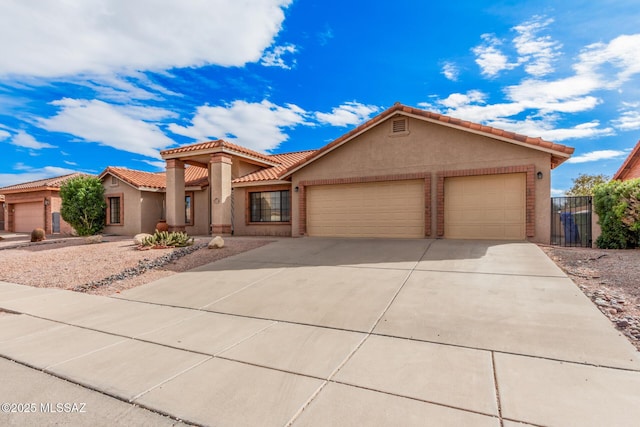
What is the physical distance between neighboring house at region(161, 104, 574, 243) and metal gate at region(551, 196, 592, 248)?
11.0ft

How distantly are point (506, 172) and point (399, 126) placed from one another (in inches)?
163

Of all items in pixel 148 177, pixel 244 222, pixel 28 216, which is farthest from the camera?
pixel 28 216

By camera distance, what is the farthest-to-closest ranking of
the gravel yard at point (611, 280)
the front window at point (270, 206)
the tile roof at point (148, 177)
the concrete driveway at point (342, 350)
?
A: the tile roof at point (148, 177), the front window at point (270, 206), the gravel yard at point (611, 280), the concrete driveway at point (342, 350)

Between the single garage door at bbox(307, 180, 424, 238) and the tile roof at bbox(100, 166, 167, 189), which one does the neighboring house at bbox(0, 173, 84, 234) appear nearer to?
the tile roof at bbox(100, 166, 167, 189)

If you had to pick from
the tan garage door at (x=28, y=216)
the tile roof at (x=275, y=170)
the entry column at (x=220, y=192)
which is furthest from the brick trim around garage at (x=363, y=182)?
the tan garage door at (x=28, y=216)

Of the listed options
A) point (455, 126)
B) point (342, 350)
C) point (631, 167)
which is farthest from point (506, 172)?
point (631, 167)

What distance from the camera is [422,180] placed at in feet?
41.4

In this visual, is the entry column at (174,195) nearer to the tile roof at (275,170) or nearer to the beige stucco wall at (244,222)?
the beige stucco wall at (244,222)

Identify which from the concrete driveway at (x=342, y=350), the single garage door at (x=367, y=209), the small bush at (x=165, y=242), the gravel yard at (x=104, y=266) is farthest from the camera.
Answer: the small bush at (x=165, y=242)

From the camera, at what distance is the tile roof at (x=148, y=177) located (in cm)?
2008

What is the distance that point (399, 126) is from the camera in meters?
13.0

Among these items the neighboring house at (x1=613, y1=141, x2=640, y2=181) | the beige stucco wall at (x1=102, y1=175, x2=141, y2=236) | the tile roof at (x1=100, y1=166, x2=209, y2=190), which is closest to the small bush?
the tile roof at (x1=100, y1=166, x2=209, y2=190)

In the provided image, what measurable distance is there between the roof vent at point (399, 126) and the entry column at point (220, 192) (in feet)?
28.6

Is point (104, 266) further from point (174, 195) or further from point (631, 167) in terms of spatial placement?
point (631, 167)
